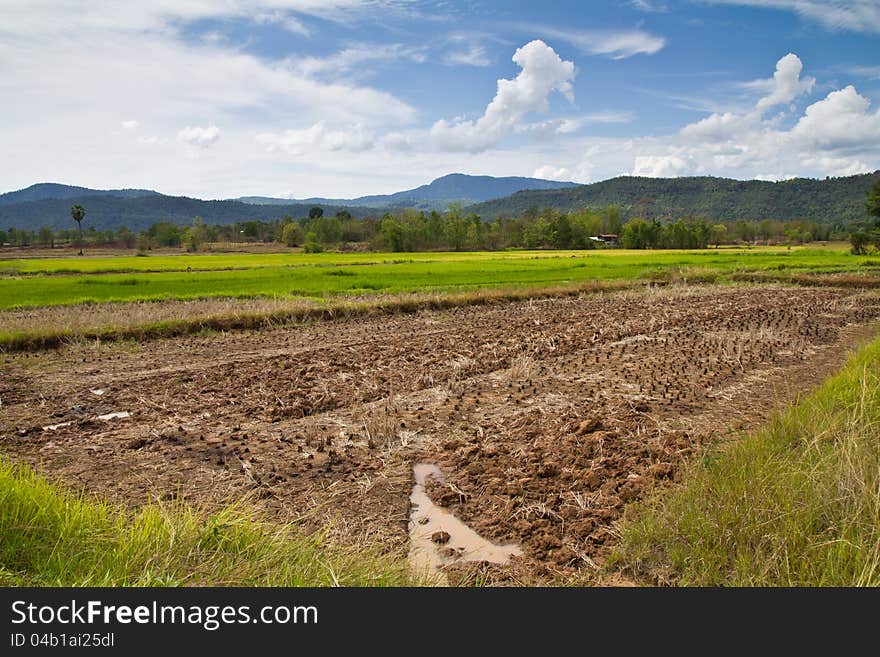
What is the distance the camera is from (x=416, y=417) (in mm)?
8344

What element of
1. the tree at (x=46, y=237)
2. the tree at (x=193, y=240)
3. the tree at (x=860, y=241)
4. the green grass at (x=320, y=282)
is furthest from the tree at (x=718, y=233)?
the tree at (x=46, y=237)

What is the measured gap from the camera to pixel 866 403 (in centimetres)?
655

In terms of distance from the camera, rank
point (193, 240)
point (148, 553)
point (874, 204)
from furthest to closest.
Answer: point (193, 240), point (874, 204), point (148, 553)

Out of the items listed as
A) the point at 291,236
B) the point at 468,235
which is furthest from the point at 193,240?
the point at 468,235

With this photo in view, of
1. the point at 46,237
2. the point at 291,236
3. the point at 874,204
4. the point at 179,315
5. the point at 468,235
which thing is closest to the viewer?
the point at 179,315

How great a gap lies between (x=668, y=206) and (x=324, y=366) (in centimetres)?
18703

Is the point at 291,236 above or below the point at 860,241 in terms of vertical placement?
above

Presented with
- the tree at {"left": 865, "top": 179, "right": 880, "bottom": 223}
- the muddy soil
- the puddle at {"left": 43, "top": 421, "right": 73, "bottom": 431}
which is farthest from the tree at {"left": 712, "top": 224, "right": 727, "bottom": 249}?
the puddle at {"left": 43, "top": 421, "right": 73, "bottom": 431}

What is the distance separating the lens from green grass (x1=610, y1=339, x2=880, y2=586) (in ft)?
11.8

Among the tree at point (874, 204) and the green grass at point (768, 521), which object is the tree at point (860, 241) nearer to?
the tree at point (874, 204)

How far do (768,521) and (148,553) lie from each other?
4.15 m

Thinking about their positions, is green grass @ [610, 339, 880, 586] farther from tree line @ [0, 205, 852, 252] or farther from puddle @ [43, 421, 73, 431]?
tree line @ [0, 205, 852, 252]

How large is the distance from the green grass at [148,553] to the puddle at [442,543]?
2.26ft

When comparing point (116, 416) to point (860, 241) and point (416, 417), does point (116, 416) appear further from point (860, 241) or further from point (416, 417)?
point (860, 241)
